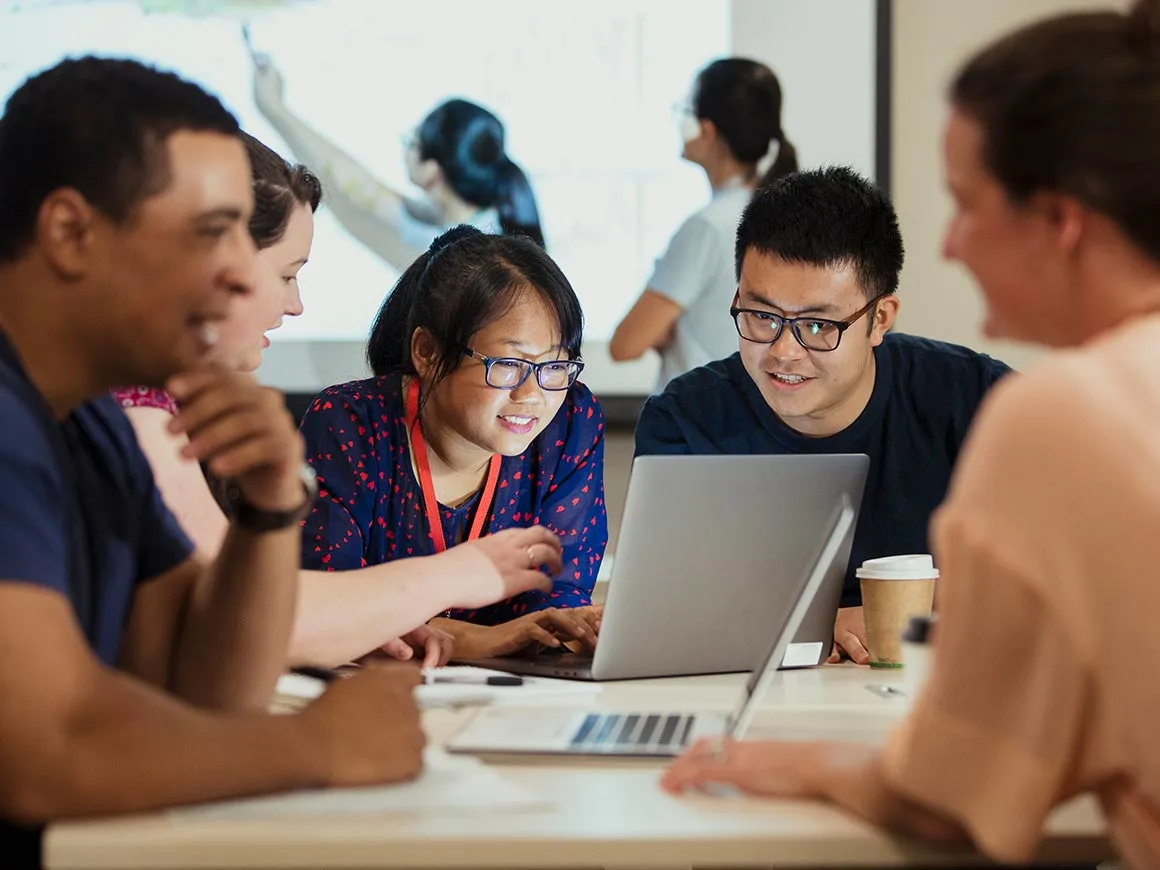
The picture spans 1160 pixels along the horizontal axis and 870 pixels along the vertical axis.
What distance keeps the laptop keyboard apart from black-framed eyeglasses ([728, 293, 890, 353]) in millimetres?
867

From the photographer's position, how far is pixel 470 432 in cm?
219

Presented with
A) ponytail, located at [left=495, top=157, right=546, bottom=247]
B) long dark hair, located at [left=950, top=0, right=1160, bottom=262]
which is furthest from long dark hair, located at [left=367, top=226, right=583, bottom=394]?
long dark hair, located at [left=950, top=0, right=1160, bottom=262]

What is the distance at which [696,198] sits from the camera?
3.46m

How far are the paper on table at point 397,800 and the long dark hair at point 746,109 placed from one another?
2228mm

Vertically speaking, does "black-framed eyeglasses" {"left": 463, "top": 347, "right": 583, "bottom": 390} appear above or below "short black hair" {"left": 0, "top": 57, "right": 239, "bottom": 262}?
Answer: below

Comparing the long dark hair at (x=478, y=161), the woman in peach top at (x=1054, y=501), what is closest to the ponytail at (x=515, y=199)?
the long dark hair at (x=478, y=161)

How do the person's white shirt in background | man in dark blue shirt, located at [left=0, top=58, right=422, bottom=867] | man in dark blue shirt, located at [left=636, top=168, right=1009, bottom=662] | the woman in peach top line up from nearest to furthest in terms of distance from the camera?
the woman in peach top < man in dark blue shirt, located at [left=0, top=58, right=422, bottom=867] < man in dark blue shirt, located at [left=636, top=168, right=1009, bottom=662] < the person's white shirt in background

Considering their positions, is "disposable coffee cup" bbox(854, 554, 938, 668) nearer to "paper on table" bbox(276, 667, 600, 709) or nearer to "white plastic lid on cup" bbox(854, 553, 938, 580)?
"white plastic lid on cup" bbox(854, 553, 938, 580)

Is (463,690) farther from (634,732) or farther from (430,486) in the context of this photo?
(430,486)

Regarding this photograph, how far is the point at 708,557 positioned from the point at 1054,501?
0.75 meters

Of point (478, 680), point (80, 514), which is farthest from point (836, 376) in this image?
point (80, 514)

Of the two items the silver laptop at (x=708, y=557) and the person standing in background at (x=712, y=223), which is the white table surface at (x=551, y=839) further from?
the person standing in background at (x=712, y=223)

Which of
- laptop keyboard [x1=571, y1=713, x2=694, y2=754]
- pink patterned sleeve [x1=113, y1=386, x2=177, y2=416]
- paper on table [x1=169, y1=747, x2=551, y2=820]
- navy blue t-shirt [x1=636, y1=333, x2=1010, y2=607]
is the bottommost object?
laptop keyboard [x1=571, y1=713, x2=694, y2=754]

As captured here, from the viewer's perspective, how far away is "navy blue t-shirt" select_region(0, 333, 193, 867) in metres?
1.02
